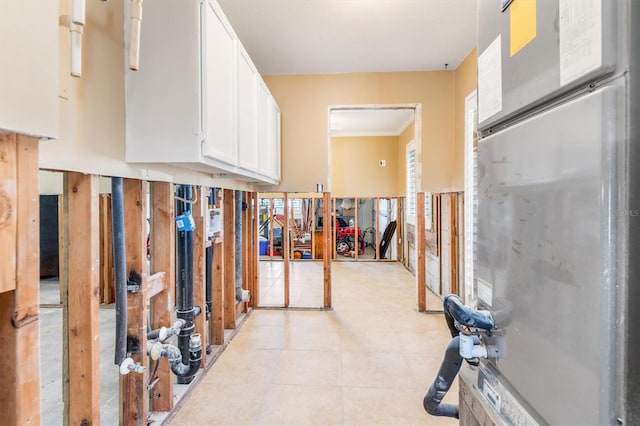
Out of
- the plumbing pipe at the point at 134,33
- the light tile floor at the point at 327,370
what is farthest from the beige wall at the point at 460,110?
the plumbing pipe at the point at 134,33

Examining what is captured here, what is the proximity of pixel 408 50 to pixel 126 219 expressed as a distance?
9.94 ft

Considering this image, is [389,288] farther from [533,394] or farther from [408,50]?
[533,394]

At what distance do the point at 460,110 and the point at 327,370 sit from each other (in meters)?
3.10

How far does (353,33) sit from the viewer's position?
2955 millimetres

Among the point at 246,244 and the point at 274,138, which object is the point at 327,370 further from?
the point at 274,138

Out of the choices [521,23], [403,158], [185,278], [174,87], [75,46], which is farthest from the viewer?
[403,158]

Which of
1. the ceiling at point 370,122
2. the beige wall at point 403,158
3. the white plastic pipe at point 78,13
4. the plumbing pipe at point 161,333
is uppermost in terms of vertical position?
the ceiling at point 370,122

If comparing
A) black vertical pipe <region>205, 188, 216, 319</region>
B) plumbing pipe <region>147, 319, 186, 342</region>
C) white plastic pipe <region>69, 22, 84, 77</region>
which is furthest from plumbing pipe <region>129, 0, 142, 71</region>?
black vertical pipe <region>205, 188, 216, 319</region>

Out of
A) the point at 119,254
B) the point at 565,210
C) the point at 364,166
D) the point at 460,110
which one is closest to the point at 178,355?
the point at 119,254

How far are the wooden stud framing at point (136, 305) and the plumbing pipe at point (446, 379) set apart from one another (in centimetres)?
151

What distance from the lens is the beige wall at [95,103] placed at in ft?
4.00

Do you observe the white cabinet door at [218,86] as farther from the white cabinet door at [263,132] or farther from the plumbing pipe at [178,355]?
the plumbing pipe at [178,355]

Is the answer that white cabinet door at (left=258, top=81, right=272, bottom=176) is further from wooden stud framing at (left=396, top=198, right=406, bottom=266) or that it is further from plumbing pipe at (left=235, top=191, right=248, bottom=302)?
wooden stud framing at (left=396, top=198, right=406, bottom=266)

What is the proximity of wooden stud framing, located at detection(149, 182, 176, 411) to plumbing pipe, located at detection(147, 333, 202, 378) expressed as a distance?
9cm
